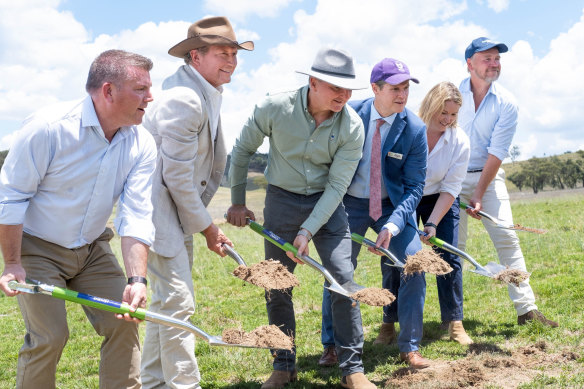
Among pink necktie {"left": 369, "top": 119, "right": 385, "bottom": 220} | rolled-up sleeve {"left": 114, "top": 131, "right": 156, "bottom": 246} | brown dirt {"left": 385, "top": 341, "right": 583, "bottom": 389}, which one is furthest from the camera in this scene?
pink necktie {"left": 369, "top": 119, "right": 385, "bottom": 220}

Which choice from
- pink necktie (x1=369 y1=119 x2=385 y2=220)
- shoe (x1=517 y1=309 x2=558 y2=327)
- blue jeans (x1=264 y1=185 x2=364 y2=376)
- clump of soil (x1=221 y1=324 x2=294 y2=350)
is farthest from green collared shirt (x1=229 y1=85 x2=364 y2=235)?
shoe (x1=517 y1=309 x2=558 y2=327)

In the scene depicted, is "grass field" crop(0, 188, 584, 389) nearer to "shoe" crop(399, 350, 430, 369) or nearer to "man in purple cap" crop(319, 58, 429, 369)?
"shoe" crop(399, 350, 430, 369)

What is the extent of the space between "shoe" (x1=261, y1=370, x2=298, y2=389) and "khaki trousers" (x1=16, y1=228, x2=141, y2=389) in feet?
4.05

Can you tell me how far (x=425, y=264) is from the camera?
17.1ft

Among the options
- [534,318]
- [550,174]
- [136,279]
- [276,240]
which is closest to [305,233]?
[276,240]

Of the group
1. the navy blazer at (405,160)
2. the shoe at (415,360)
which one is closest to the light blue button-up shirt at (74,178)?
the navy blazer at (405,160)

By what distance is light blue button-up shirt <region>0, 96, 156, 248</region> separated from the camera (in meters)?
3.73

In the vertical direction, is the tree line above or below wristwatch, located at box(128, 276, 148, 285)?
above

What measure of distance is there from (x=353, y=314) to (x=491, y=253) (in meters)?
6.84

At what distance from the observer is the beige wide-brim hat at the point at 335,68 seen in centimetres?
479

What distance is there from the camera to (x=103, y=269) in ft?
14.0

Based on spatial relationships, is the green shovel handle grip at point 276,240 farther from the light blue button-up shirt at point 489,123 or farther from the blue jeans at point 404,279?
the light blue button-up shirt at point 489,123

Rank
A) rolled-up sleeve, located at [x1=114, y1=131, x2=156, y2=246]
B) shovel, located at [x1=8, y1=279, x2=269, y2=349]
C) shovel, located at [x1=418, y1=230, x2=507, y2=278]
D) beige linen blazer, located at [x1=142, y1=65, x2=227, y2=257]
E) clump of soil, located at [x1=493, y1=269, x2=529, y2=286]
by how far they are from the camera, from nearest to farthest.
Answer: shovel, located at [x1=8, y1=279, x2=269, y2=349] < rolled-up sleeve, located at [x1=114, y1=131, x2=156, y2=246] < beige linen blazer, located at [x1=142, y1=65, x2=227, y2=257] < clump of soil, located at [x1=493, y1=269, x2=529, y2=286] < shovel, located at [x1=418, y1=230, x2=507, y2=278]

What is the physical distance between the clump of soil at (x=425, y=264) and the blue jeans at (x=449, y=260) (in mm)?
1189
